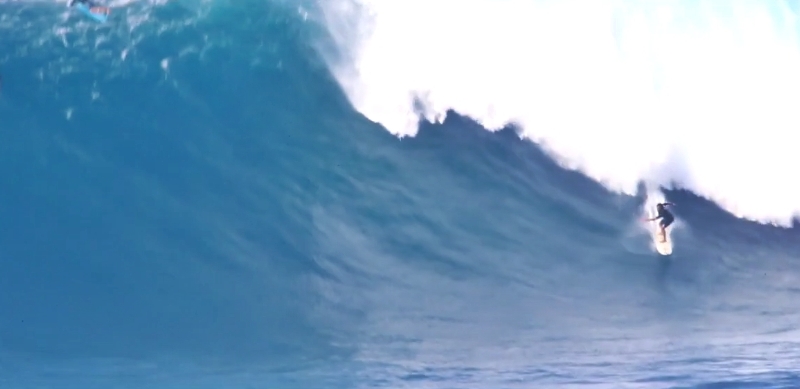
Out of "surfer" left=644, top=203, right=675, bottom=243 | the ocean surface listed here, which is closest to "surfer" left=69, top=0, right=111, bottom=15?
the ocean surface

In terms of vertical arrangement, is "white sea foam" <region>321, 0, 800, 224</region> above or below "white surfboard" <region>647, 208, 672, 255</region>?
above

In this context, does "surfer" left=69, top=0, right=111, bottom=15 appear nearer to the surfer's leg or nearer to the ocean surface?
the ocean surface

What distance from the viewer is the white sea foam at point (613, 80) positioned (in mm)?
10898

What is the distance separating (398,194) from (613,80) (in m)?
3.39

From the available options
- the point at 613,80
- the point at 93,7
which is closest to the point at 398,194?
the point at 613,80

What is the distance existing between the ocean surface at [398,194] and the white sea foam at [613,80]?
1.2 inches

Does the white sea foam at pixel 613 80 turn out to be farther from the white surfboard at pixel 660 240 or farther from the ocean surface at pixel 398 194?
the white surfboard at pixel 660 240

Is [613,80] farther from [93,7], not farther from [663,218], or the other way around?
[93,7]

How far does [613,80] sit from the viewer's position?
11688 millimetres

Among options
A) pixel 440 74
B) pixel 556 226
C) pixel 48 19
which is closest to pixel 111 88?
pixel 48 19

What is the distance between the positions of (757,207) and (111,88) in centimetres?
Result: 796

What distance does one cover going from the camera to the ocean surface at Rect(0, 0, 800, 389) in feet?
28.1

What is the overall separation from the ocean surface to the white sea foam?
31mm

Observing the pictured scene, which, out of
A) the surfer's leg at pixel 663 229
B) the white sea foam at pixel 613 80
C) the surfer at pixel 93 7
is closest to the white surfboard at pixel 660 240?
the surfer's leg at pixel 663 229
